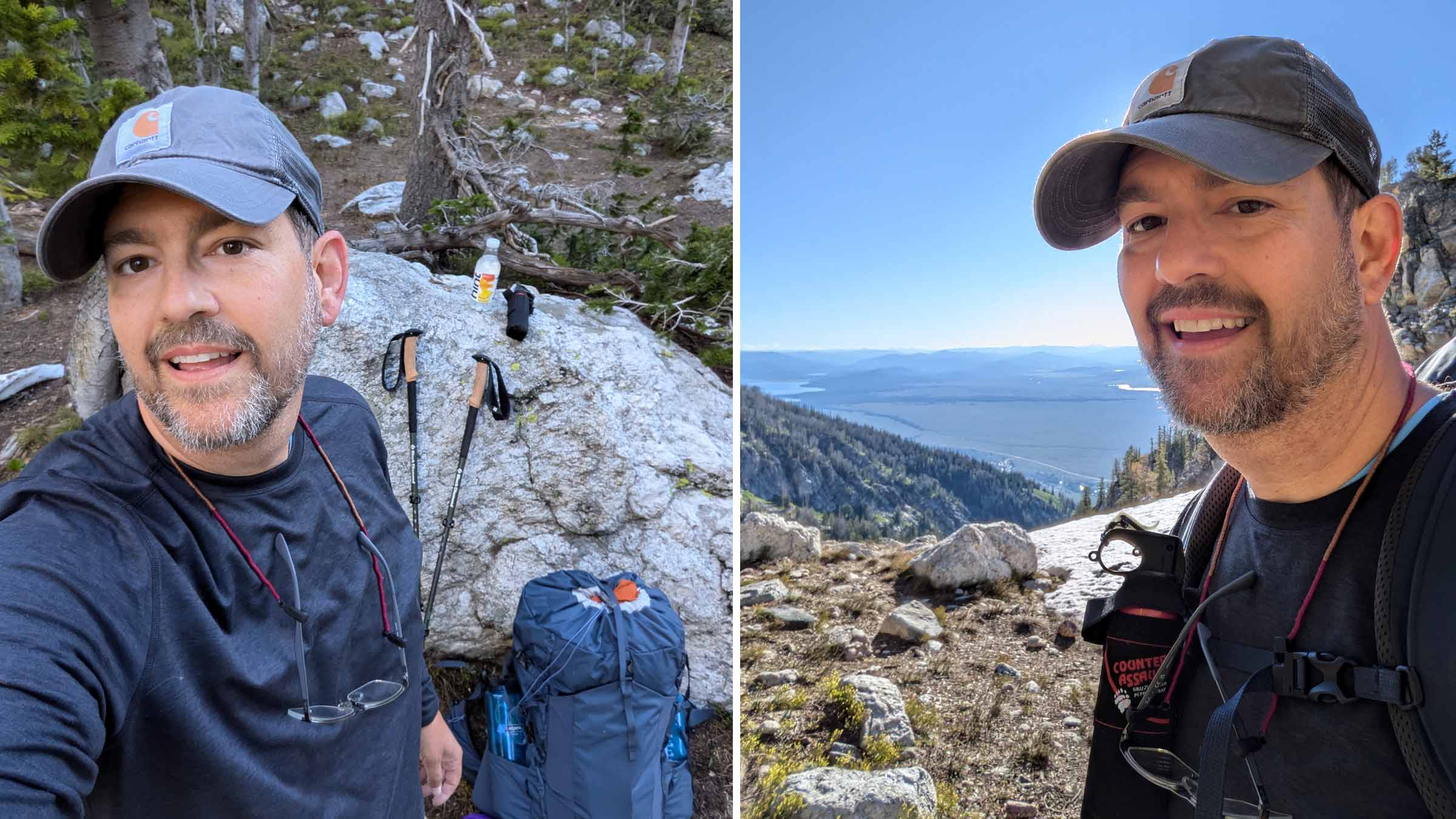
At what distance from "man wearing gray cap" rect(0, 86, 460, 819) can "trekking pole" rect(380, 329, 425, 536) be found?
176 centimetres

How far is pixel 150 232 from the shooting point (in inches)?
49.5

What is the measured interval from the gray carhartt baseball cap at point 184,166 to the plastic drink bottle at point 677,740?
8.06ft

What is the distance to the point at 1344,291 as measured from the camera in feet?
3.63

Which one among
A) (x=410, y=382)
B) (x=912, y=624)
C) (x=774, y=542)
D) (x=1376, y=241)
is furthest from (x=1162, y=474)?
(x=410, y=382)

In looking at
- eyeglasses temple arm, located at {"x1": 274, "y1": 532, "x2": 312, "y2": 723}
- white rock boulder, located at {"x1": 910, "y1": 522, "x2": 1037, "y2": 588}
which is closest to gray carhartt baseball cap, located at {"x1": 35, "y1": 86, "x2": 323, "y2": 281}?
eyeglasses temple arm, located at {"x1": 274, "y1": 532, "x2": 312, "y2": 723}

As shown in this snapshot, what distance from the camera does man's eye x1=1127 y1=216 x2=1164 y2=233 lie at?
4.14 feet

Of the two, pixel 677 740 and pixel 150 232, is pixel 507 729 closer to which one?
pixel 677 740

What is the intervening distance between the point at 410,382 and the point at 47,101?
5.42 feet

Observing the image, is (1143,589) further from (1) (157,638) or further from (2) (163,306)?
(2) (163,306)

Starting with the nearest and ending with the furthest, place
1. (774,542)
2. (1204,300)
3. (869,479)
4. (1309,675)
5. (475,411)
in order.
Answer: (1309,675) → (1204,300) → (475,411) → (774,542) → (869,479)

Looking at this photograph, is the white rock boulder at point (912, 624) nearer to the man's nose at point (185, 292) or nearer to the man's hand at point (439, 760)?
the man's hand at point (439, 760)

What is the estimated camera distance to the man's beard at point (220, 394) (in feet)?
4.14

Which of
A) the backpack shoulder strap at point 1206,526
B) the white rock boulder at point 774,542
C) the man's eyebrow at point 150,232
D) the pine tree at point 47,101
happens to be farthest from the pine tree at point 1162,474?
the pine tree at point 47,101

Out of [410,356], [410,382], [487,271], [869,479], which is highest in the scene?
[487,271]
